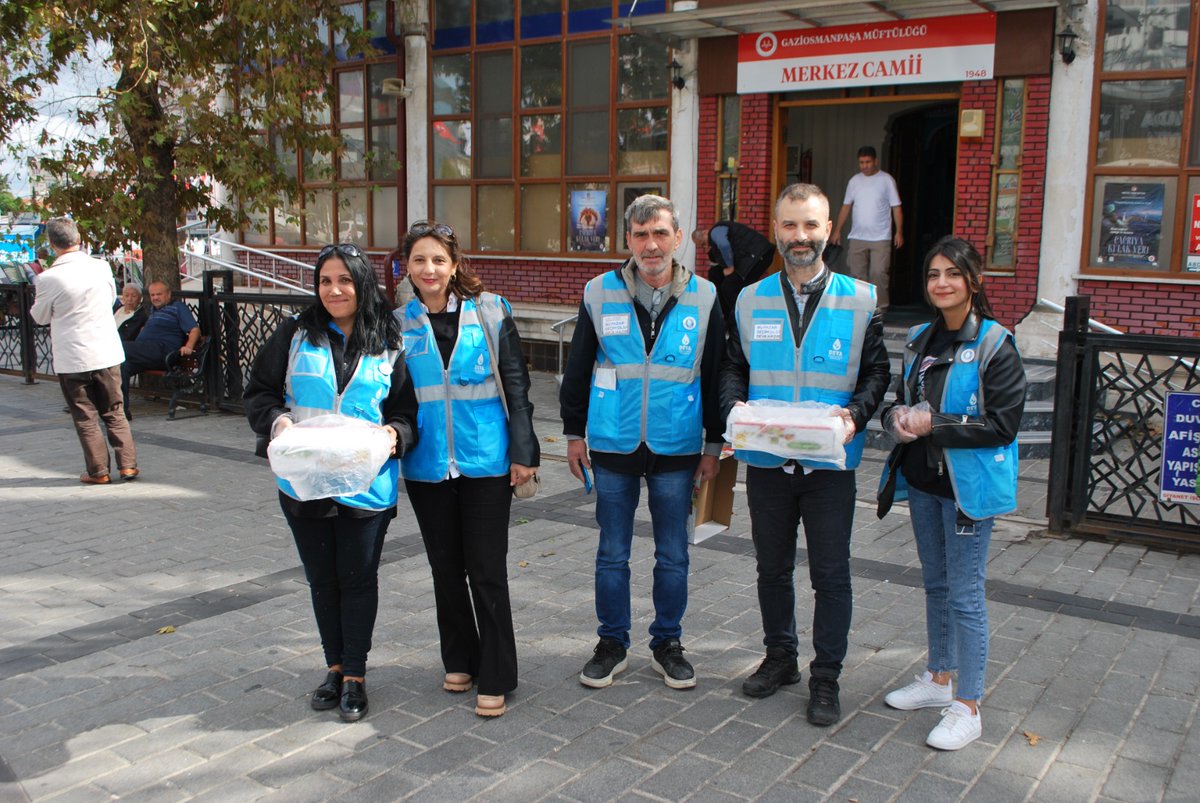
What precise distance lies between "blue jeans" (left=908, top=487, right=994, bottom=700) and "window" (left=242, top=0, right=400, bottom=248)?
1253cm

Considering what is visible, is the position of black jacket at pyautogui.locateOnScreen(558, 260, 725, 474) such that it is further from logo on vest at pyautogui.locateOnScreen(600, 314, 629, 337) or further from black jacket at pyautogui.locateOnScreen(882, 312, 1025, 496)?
black jacket at pyautogui.locateOnScreen(882, 312, 1025, 496)

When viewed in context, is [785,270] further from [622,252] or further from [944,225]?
[944,225]

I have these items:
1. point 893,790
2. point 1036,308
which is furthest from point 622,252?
point 893,790

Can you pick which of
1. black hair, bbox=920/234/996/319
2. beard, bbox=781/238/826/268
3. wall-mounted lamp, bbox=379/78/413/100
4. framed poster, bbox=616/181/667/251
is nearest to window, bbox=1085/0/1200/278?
framed poster, bbox=616/181/667/251

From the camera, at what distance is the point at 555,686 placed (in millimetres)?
4367

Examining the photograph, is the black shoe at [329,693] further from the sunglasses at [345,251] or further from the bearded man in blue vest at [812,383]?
the bearded man in blue vest at [812,383]

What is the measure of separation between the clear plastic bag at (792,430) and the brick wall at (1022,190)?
7.75 m

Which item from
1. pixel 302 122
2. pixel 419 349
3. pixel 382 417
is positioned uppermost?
pixel 302 122

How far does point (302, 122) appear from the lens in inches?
474


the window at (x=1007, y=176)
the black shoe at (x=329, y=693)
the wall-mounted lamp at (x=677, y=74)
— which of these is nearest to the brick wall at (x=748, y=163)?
the wall-mounted lamp at (x=677, y=74)

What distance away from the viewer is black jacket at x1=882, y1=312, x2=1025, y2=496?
3670mm

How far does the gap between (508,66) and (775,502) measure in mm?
11447

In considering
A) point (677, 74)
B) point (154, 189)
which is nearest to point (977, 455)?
point (677, 74)

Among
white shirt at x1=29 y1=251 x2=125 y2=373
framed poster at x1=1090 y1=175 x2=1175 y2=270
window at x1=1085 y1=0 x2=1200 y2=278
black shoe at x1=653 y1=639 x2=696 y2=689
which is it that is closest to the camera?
black shoe at x1=653 y1=639 x2=696 y2=689
